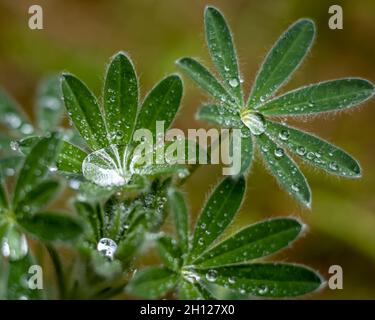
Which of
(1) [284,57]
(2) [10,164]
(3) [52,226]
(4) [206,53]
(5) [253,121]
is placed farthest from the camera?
(4) [206,53]

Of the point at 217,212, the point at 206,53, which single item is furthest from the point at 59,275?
the point at 206,53

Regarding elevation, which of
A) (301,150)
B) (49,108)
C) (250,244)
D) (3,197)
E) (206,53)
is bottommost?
(250,244)

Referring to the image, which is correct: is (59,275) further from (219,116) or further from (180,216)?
(219,116)

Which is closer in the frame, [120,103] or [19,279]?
[19,279]
